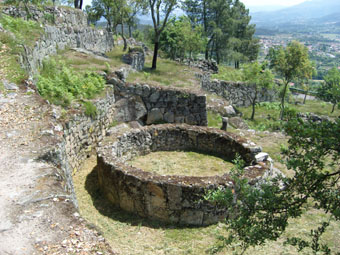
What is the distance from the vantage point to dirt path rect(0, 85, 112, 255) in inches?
166

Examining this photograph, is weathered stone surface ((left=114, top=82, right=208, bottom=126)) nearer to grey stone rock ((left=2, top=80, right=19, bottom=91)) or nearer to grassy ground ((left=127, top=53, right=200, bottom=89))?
grassy ground ((left=127, top=53, right=200, bottom=89))

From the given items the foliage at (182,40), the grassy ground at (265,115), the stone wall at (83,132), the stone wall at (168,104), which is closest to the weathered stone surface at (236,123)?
the stone wall at (168,104)

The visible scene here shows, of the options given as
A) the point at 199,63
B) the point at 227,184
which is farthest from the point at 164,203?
the point at 199,63

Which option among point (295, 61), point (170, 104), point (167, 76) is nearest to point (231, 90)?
→ point (295, 61)

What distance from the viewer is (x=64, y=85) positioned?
1209cm

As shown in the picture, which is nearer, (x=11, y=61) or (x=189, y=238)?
(x=189, y=238)

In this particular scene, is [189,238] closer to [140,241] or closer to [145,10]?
[140,241]

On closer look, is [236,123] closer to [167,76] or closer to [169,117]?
[169,117]

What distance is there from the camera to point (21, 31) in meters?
14.4

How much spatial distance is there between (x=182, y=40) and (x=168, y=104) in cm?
1922

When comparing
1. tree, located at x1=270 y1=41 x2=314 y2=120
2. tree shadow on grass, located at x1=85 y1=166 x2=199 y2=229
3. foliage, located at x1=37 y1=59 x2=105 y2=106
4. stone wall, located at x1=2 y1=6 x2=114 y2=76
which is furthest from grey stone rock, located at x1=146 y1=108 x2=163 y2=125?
tree, located at x1=270 y1=41 x2=314 y2=120

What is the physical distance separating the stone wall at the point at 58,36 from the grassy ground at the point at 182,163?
5696mm

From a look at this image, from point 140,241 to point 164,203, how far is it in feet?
4.23

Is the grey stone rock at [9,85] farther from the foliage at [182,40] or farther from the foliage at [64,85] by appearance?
the foliage at [182,40]
